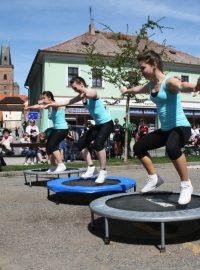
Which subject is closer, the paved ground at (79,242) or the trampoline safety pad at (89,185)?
the paved ground at (79,242)

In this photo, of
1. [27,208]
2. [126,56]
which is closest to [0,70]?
[126,56]

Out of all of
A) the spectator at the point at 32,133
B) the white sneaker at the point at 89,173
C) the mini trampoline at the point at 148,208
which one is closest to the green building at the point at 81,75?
the spectator at the point at 32,133

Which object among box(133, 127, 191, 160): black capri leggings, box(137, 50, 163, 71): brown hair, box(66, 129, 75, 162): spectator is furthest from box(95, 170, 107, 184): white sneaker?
box(66, 129, 75, 162): spectator

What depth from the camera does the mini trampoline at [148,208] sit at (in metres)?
4.07

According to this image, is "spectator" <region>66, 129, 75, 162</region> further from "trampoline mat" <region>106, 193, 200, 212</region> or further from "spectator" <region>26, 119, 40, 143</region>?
"trampoline mat" <region>106, 193, 200, 212</region>

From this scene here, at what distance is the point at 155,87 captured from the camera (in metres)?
4.93

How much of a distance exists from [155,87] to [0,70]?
14188 cm

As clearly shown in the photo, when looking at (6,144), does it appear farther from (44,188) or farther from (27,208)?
(27,208)

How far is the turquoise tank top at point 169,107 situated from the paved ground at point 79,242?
121 cm

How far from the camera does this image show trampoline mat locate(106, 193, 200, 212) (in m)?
4.54

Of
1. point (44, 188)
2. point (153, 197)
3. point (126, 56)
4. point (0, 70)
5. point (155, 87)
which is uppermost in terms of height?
point (0, 70)

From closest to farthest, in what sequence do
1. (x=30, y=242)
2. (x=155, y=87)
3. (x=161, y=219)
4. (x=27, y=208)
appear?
(x=161, y=219)
(x=30, y=242)
(x=155, y=87)
(x=27, y=208)

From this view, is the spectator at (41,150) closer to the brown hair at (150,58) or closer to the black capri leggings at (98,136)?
the black capri leggings at (98,136)

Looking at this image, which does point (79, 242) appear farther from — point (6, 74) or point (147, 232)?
point (6, 74)
